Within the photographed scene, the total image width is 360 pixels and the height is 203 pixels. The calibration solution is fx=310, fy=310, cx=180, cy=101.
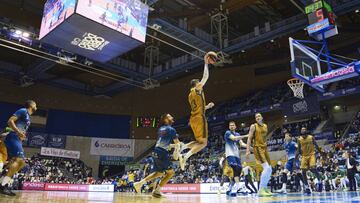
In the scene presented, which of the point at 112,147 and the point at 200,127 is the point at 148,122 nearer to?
the point at 112,147

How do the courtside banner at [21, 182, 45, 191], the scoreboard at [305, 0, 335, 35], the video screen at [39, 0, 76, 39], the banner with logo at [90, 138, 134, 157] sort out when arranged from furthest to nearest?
Answer: the banner with logo at [90, 138, 134, 157]
the courtside banner at [21, 182, 45, 191]
the scoreboard at [305, 0, 335, 35]
the video screen at [39, 0, 76, 39]

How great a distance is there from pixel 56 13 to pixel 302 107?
1840 cm

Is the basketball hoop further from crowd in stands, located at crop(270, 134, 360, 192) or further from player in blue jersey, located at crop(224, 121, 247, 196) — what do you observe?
player in blue jersey, located at crop(224, 121, 247, 196)

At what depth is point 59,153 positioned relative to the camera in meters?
31.5

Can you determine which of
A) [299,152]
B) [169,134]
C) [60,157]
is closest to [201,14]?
[299,152]

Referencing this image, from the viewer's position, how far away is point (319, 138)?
71.6ft

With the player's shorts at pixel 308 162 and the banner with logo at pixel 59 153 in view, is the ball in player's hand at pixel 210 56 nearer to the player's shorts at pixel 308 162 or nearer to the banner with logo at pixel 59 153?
the player's shorts at pixel 308 162

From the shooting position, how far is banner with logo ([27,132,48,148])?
102 feet

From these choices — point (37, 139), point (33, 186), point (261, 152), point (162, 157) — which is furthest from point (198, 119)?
point (37, 139)

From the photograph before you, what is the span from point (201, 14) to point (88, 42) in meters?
9.11

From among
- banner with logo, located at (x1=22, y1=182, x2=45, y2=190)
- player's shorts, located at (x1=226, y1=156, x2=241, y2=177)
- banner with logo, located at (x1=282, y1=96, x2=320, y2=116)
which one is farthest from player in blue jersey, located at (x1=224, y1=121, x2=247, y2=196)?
banner with logo, located at (x1=22, y1=182, x2=45, y2=190)

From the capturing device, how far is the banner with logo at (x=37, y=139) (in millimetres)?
31034

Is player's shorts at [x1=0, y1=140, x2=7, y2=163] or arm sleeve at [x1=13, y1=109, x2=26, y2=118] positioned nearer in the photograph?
arm sleeve at [x1=13, y1=109, x2=26, y2=118]

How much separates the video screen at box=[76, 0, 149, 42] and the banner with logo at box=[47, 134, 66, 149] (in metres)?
22.3
